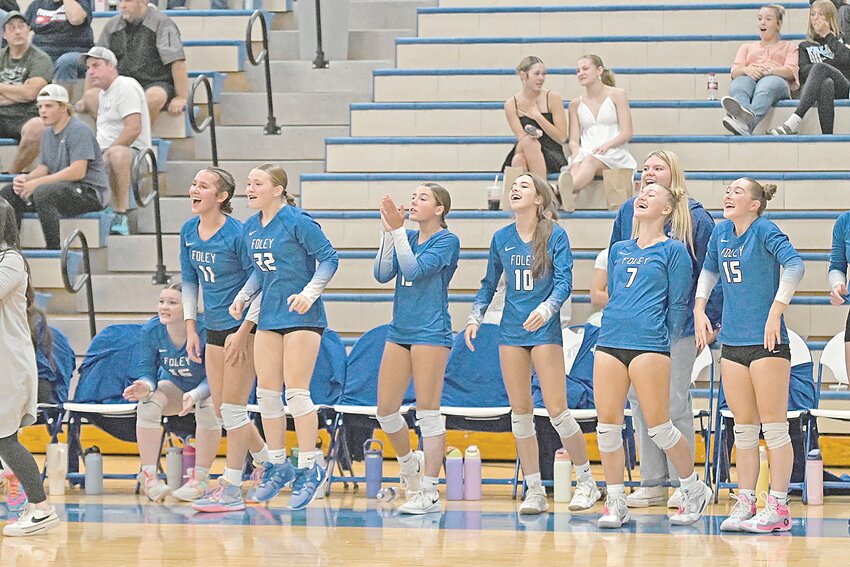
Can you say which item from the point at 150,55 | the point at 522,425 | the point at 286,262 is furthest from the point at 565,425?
the point at 150,55

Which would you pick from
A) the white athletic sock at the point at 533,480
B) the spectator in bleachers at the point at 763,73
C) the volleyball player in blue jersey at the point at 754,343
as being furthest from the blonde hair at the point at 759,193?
the spectator in bleachers at the point at 763,73

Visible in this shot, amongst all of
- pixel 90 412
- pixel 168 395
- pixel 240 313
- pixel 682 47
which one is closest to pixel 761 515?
pixel 240 313

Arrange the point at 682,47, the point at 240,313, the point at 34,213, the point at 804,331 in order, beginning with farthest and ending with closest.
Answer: the point at 682,47 → the point at 34,213 → the point at 804,331 → the point at 240,313

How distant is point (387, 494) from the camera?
281 inches

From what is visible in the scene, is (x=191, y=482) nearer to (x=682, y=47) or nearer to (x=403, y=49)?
(x=403, y=49)

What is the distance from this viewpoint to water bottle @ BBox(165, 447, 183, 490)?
24.7 ft

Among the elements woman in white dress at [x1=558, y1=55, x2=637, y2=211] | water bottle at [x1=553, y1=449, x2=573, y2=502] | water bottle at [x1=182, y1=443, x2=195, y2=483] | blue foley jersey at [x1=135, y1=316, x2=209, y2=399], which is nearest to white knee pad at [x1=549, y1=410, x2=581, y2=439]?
water bottle at [x1=553, y1=449, x2=573, y2=502]

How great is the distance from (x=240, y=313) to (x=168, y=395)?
99 cm

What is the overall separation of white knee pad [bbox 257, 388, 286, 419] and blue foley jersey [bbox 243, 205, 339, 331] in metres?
0.29

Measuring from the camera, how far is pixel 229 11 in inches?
451

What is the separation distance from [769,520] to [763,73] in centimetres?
462

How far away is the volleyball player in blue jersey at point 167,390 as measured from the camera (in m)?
7.23

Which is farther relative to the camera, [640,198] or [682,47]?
[682,47]

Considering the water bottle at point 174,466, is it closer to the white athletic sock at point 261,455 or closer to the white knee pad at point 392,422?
the white athletic sock at point 261,455
